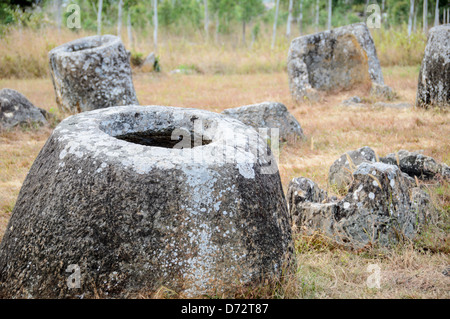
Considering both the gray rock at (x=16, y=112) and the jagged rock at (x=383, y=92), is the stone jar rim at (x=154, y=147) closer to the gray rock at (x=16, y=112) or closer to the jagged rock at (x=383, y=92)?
the gray rock at (x=16, y=112)

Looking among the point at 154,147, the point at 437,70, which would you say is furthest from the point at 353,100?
the point at 154,147

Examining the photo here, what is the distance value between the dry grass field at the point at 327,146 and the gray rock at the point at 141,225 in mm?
318

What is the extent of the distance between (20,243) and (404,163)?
394 cm

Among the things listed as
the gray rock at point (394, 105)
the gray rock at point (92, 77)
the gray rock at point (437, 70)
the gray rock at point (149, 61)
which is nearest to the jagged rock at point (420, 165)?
the gray rock at point (437, 70)

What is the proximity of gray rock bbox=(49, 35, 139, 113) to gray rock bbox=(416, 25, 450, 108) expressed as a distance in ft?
17.9

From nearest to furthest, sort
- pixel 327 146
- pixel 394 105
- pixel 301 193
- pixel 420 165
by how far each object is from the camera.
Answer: pixel 301 193
pixel 420 165
pixel 327 146
pixel 394 105

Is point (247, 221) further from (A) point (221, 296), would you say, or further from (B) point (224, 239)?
(A) point (221, 296)

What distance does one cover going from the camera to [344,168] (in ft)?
14.4

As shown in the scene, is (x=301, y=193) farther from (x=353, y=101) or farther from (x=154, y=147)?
(x=353, y=101)

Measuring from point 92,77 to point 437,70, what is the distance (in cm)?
614

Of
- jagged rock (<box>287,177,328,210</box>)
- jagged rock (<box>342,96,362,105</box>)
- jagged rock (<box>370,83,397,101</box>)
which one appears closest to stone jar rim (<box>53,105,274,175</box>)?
jagged rock (<box>287,177,328,210</box>)

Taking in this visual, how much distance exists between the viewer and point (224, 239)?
2162mm

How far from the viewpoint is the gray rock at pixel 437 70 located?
7699 mm
